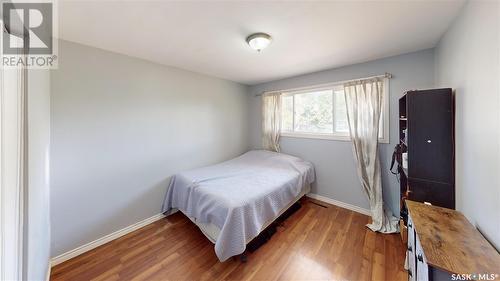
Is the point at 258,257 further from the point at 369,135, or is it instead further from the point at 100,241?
the point at 369,135

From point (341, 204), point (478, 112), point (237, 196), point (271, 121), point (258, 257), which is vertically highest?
point (271, 121)

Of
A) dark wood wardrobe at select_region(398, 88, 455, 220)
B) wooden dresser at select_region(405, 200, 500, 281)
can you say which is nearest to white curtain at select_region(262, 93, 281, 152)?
dark wood wardrobe at select_region(398, 88, 455, 220)

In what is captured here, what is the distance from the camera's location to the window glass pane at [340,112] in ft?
9.23

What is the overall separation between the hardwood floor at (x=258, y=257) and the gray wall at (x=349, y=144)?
604 mm

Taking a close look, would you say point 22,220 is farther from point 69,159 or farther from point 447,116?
point 447,116

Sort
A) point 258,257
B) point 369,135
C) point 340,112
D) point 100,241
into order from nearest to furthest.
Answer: point 258,257 < point 100,241 < point 369,135 < point 340,112

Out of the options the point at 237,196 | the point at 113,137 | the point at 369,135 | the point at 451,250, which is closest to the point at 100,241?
the point at 113,137

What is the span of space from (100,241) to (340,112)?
12.2ft

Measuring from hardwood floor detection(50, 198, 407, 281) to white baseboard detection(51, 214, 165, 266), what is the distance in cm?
5

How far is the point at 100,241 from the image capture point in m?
2.02

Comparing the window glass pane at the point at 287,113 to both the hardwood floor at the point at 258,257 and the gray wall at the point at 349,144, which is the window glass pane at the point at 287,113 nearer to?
the gray wall at the point at 349,144

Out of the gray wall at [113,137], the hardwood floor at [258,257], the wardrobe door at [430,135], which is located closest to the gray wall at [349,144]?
the hardwood floor at [258,257]

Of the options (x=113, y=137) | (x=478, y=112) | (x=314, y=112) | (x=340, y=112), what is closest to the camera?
(x=478, y=112)

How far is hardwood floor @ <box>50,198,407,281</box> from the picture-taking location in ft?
5.28
